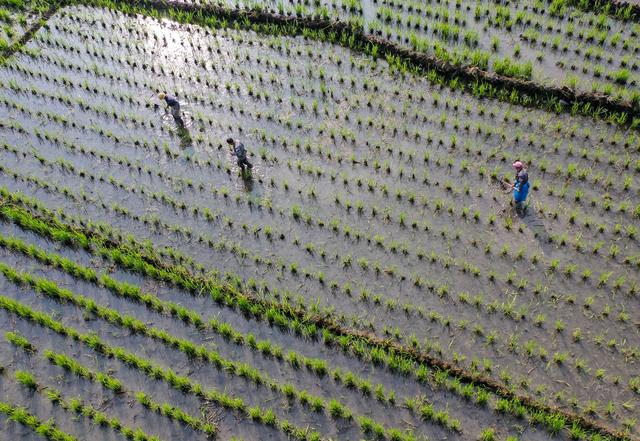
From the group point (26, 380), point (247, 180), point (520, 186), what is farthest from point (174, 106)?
point (520, 186)

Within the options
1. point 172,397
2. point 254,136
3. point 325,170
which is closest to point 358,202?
point 325,170

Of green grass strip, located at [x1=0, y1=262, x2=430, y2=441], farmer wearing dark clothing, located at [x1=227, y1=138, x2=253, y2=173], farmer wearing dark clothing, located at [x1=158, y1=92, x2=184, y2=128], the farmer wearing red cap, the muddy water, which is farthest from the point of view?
farmer wearing dark clothing, located at [x1=158, y1=92, x2=184, y2=128]

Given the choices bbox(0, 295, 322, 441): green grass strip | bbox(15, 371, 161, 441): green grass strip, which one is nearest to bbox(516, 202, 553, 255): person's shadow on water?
Result: bbox(0, 295, 322, 441): green grass strip

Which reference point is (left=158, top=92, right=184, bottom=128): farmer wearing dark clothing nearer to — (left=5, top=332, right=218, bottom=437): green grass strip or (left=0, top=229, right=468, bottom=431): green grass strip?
(left=0, top=229, right=468, bottom=431): green grass strip

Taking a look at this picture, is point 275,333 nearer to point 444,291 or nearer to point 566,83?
point 444,291

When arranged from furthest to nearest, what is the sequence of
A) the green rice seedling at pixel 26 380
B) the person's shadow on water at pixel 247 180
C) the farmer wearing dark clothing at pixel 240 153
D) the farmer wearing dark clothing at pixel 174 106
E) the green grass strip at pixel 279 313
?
the farmer wearing dark clothing at pixel 174 106 < the person's shadow on water at pixel 247 180 < the farmer wearing dark clothing at pixel 240 153 < the green rice seedling at pixel 26 380 < the green grass strip at pixel 279 313

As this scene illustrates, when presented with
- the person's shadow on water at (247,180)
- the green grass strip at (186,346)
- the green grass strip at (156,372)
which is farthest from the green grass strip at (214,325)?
the person's shadow on water at (247,180)

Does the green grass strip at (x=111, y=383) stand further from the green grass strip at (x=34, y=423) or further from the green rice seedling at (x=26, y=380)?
the green grass strip at (x=34, y=423)
